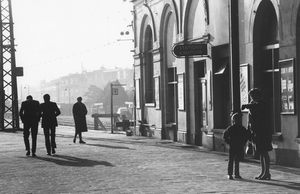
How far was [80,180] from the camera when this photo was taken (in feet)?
37.4

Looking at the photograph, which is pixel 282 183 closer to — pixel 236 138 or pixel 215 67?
pixel 236 138

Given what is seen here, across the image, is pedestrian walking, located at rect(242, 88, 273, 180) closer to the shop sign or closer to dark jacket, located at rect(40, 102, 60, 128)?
the shop sign

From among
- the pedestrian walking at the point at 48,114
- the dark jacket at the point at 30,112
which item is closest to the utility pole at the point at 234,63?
the pedestrian walking at the point at 48,114

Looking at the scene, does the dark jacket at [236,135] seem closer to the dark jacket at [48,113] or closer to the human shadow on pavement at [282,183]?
the human shadow on pavement at [282,183]

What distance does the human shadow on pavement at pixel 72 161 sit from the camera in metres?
14.4

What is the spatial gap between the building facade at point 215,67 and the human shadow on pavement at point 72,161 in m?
3.50

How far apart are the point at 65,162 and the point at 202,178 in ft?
15.6

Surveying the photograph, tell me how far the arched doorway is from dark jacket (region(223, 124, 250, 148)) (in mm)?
3317

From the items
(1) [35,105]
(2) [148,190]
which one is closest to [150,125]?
(1) [35,105]

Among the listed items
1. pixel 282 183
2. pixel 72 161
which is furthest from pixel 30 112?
pixel 282 183

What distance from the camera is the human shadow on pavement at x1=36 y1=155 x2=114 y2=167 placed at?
47.1 ft

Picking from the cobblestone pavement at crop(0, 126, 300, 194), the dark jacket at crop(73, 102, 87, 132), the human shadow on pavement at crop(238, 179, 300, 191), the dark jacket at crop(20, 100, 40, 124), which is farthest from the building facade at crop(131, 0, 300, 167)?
the dark jacket at crop(20, 100, 40, 124)

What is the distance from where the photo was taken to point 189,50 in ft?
56.8

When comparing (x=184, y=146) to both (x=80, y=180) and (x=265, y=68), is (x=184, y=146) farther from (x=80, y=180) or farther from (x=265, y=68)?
(x=80, y=180)
